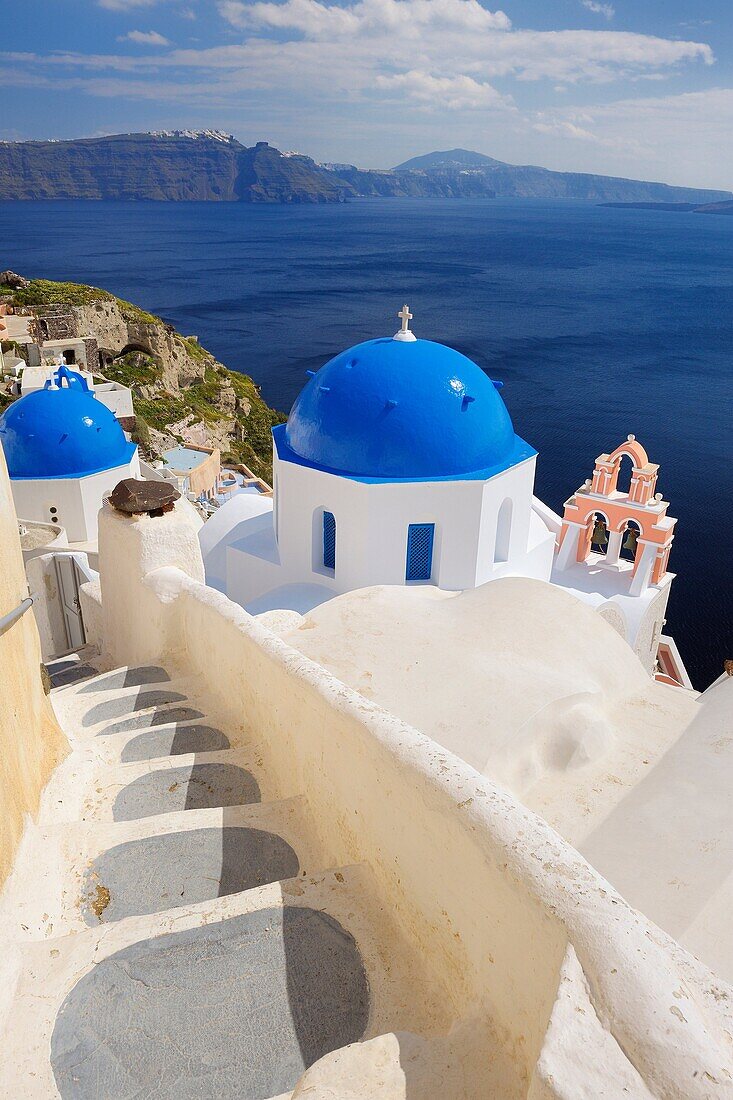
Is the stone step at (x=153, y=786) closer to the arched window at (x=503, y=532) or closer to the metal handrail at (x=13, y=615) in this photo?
the metal handrail at (x=13, y=615)

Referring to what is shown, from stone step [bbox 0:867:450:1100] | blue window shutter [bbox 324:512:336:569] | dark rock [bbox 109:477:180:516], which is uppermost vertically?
dark rock [bbox 109:477:180:516]

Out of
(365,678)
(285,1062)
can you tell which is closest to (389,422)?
(365,678)

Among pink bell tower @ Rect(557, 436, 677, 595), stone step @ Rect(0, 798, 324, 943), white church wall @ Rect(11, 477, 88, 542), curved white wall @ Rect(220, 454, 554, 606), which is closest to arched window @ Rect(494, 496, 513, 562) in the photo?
curved white wall @ Rect(220, 454, 554, 606)

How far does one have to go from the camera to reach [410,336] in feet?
37.0

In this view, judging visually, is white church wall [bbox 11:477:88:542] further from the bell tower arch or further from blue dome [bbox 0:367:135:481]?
the bell tower arch

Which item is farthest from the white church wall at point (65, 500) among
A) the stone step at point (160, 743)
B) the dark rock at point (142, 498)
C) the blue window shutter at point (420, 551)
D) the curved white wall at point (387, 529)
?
the stone step at point (160, 743)

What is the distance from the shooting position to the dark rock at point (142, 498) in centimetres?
633

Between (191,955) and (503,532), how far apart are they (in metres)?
9.52

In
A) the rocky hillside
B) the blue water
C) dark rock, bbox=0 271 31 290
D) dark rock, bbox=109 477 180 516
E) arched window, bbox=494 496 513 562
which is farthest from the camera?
dark rock, bbox=0 271 31 290

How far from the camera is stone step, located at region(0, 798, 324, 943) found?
3340mm

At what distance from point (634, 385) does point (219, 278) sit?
6322 cm

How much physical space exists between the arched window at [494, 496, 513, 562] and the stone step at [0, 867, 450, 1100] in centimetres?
884

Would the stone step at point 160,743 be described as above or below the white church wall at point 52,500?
above

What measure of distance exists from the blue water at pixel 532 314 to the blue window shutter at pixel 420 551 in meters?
19.0
